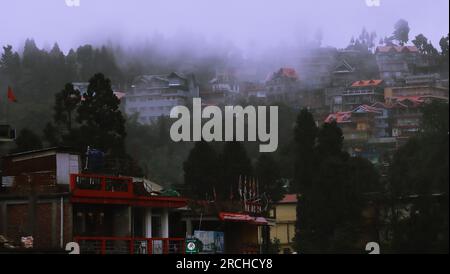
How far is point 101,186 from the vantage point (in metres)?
12.3

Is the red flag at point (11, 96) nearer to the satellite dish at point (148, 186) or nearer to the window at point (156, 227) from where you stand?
the satellite dish at point (148, 186)

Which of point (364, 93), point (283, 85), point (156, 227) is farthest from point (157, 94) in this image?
point (364, 93)

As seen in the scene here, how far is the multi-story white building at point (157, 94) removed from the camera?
11898 mm

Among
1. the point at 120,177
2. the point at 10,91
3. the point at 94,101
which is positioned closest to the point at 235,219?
the point at 120,177

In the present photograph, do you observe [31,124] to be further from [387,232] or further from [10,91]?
[387,232]

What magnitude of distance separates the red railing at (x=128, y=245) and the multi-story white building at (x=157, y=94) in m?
1.74

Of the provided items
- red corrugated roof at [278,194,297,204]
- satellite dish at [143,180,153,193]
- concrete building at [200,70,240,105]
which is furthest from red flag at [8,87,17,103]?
red corrugated roof at [278,194,297,204]

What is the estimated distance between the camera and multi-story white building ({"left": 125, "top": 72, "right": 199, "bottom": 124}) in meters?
11.9

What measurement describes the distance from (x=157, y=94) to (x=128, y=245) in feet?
7.32

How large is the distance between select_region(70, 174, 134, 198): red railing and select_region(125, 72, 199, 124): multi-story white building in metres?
0.97

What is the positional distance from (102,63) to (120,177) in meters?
1.65

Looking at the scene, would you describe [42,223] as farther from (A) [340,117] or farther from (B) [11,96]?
(A) [340,117]

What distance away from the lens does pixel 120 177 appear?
12.5 meters
